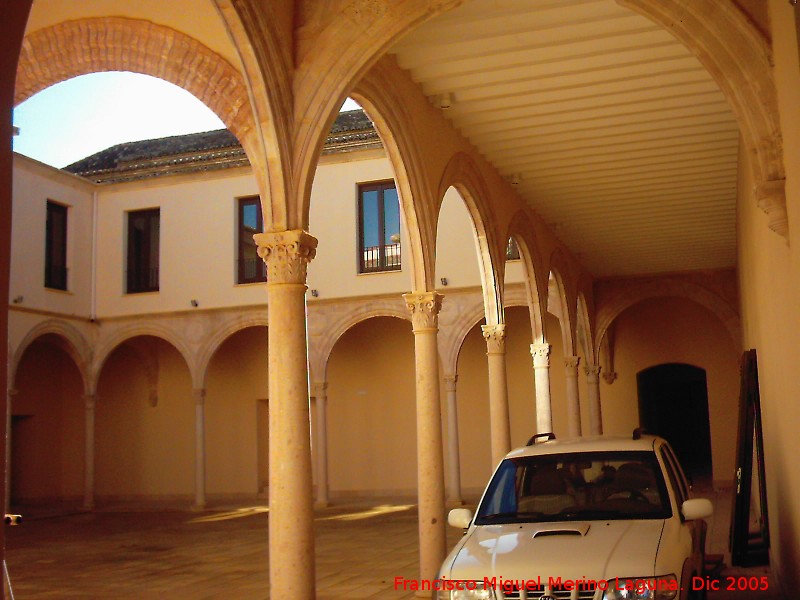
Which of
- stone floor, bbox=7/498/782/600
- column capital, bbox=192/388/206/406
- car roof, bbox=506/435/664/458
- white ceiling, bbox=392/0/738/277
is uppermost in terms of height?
white ceiling, bbox=392/0/738/277

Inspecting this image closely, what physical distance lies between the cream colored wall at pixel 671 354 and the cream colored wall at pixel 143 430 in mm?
10925

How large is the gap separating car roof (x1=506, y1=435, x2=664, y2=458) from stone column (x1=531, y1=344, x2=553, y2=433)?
367 inches

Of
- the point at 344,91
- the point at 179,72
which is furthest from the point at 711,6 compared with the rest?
the point at 179,72

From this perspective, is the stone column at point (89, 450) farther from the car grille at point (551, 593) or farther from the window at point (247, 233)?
the car grille at point (551, 593)

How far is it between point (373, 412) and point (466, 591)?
17.9 meters

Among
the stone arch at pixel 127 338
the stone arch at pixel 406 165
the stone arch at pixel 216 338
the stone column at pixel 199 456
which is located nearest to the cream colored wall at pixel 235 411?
the stone arch at pixel 127 338

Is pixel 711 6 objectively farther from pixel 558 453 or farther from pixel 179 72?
pixel 179 72

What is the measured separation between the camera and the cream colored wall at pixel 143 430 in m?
22.9

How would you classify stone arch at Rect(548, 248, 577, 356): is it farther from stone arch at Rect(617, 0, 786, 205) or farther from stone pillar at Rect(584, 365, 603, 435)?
stone arch at Rect(617, 0, 786, 205)

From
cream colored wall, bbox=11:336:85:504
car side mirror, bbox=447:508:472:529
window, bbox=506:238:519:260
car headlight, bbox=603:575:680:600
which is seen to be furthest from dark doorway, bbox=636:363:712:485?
car headlight, bbox=603:575:680:600

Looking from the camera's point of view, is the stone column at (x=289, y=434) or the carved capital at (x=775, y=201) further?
the stone column at (x=289, y=434)

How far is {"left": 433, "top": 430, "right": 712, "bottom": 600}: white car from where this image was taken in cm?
399

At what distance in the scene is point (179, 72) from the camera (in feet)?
22.4

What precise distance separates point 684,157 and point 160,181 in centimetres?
1404
